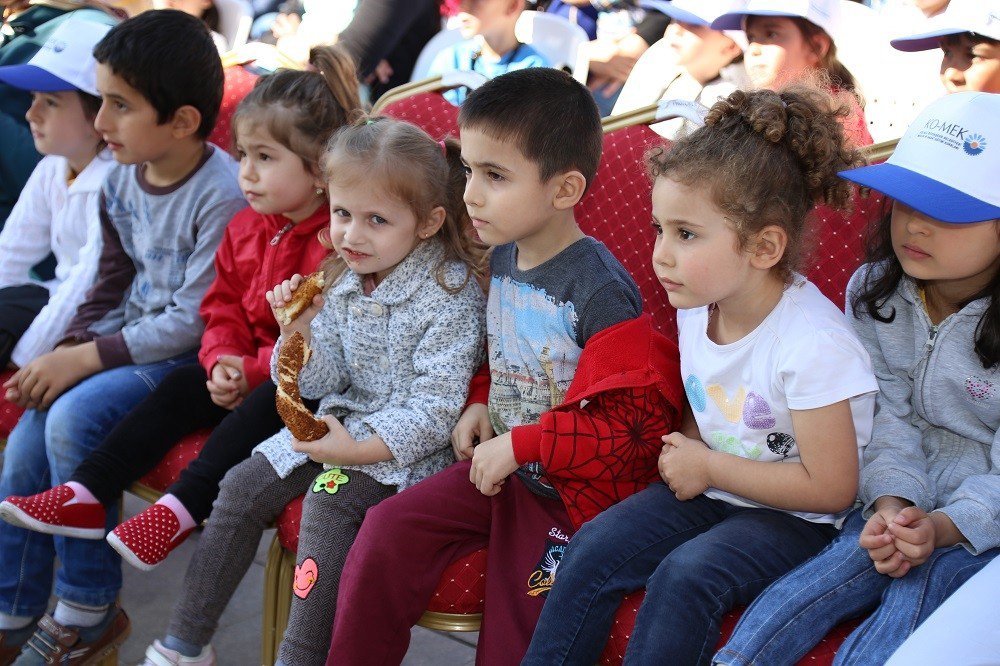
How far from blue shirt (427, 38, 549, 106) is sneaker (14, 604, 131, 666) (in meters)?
1.75

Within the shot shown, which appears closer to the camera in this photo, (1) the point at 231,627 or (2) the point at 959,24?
(2) the point at 959,24

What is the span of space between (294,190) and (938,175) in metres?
1.18

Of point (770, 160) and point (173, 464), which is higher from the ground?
point (770, 160)

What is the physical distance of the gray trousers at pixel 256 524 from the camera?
A: 1733 mm

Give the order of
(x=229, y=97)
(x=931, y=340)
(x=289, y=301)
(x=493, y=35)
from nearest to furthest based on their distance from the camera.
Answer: (x=931, y=340), (x=289, y=301), (x=229, y=97), (x=493, y=35)

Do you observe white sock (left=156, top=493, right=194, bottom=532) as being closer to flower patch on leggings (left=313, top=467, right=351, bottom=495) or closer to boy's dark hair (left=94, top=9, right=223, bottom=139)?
flower patch on leggings (left=313, top=467, right=351, bottom=495)

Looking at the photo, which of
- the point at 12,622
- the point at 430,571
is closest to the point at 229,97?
the point at 12,622

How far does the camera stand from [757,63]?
2412mm

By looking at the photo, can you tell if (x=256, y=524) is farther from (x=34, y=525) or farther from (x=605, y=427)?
(x=605, y=427)

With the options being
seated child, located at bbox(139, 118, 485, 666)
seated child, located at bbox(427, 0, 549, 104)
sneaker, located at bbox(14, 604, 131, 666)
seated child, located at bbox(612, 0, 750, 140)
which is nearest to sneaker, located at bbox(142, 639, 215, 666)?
seated child, located at bbox(139, 118, 485, 666)

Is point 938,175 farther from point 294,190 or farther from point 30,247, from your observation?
point 30,247

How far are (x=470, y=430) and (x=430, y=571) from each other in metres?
0.28

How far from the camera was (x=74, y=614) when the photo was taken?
2.07 meters

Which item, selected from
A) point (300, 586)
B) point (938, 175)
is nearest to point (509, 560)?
point (300, 586)
